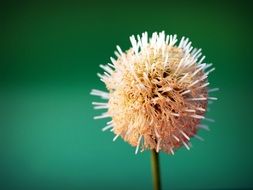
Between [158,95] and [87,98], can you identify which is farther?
[87,98]

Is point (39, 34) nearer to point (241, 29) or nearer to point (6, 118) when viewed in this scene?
point (6, 118)

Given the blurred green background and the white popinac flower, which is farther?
the blurred green background

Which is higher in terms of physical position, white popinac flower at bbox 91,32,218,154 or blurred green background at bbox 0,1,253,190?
blurred green background at bbox 0,1,253,190

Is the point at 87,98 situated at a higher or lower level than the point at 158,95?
higher

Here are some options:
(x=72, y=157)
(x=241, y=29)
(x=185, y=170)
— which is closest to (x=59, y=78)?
(x=72, y=157)
